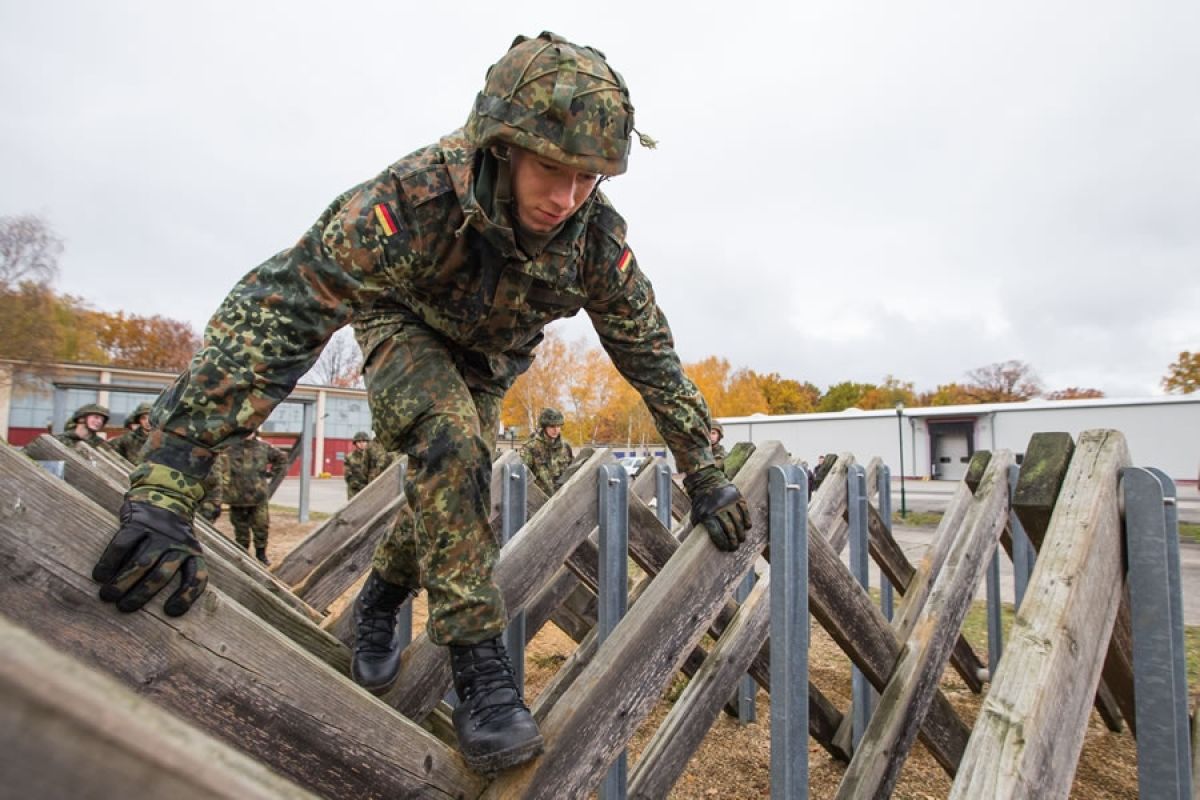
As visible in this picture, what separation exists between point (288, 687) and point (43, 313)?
2846 centimetres

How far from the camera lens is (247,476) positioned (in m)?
9.65

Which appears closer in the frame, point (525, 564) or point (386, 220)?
point (386, 220)

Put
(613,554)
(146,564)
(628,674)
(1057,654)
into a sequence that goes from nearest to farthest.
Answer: (146,564) < (1057,654) < (628,674) < (613,554)

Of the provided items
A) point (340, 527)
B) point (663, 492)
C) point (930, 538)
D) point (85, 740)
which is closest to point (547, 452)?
point (663, 492)

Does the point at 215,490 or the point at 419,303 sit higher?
the point at 419,303

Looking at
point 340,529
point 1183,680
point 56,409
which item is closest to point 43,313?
point 56,409

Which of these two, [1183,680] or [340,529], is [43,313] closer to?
[340,529]

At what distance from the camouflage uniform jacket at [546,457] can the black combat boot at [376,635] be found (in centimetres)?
855

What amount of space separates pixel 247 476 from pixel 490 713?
9.29 meters

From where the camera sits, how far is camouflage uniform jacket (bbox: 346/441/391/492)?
11625mm

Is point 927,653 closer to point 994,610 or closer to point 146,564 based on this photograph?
point 994,610

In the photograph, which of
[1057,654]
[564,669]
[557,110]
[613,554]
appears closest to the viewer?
[1057,654]

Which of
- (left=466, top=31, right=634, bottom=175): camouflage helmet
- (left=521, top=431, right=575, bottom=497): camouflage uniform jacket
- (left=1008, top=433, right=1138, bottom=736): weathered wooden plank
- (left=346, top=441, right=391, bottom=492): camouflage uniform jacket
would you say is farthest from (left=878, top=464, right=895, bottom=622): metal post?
(left=346, top=441, right=391, bottom=492): camouflage uniform jacket

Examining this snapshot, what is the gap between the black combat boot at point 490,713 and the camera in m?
1.47
